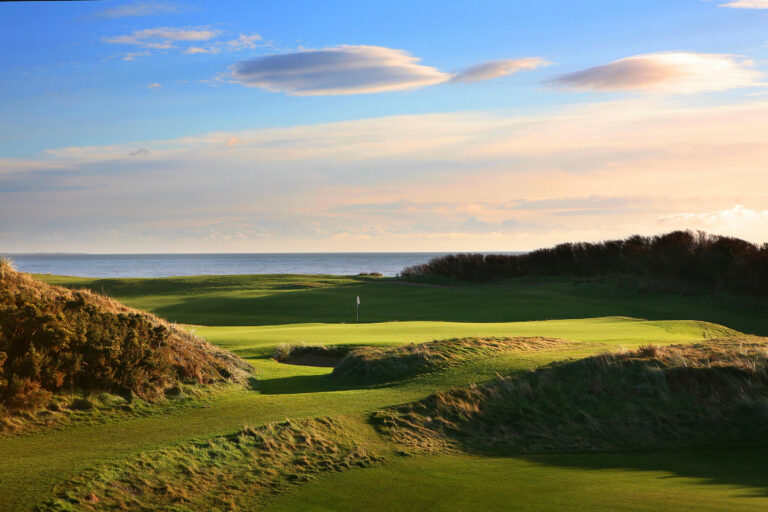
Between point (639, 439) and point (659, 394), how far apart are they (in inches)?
59.5

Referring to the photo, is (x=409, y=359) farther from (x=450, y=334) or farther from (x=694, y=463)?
(x=450, y=334)

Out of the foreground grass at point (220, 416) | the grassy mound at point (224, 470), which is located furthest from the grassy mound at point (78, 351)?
the grassy mound at point (224, 470)

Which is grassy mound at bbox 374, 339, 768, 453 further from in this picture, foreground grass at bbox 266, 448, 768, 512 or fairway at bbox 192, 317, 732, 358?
fairway at bbox 192, 317, 732, 358

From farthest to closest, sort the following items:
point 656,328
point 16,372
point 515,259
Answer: point 515,259, point 656,328, point 16,372

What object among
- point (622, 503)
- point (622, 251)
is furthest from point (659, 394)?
point (622, 251)

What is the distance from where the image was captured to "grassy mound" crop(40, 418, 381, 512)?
724 cm

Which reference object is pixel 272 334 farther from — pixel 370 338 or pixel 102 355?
pixel 102 355

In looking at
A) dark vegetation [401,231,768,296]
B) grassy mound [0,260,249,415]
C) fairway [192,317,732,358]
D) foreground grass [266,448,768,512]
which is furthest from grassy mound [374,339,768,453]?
dark vegetation [401,231,768,296]

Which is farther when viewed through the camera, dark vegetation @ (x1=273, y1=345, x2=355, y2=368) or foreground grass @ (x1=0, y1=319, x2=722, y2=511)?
dark vegetation @ (x1=273, y1=345, x2=355, y2=368)

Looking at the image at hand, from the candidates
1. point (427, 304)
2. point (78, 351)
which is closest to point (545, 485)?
point (78, 351)

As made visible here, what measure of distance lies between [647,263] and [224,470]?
1676 inches

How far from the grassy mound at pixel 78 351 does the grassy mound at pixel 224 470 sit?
326 cm

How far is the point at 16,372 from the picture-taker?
1034 centimetres

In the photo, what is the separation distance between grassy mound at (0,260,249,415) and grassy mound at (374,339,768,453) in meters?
4.22
